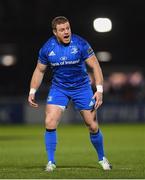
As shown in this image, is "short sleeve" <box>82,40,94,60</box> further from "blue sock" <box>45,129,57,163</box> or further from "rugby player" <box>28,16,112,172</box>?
"blue sock" <box>45,129,57,163</box>

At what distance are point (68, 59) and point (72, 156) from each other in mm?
3812

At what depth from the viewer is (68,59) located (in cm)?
997

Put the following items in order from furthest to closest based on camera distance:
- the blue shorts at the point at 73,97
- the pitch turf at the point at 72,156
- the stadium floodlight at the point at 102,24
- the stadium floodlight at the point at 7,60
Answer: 1. the stadium floodlight at the point at 7,60
2. the stadium floodlight at the point at 102,24
3. the blue shorts at the point at 73,97
4. the pitch turf at the point at 72,156

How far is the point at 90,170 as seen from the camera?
33.1ft

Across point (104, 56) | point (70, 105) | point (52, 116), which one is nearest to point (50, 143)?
point (52, 116)

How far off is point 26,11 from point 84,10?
115 inches

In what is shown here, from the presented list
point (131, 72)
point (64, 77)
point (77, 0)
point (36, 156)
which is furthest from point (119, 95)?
point (64, 77)

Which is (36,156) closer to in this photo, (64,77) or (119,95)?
(64,77)

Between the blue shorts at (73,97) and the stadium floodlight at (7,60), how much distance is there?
25.0 metres

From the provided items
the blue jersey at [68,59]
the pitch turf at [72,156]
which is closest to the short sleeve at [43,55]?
the blue jersey at [68,59]

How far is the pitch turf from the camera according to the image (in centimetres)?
944

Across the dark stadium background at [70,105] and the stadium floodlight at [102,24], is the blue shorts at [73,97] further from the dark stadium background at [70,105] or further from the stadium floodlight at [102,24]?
the stadium floodlight at [102,24]

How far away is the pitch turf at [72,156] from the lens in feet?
31.0

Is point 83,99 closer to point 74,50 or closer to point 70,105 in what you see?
point 74,50
